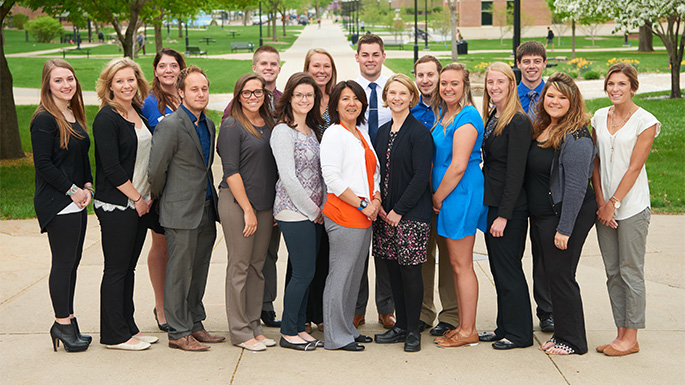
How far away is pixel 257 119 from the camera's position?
5184 mm

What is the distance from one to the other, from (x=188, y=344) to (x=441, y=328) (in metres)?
1.96

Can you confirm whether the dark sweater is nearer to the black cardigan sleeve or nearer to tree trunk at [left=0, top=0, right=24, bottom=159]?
the black cardigan sleeve

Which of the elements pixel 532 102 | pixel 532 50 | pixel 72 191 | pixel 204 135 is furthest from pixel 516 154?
pixel 72 191

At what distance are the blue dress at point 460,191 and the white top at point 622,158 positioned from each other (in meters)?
0.87

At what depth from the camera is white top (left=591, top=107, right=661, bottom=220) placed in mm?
4930

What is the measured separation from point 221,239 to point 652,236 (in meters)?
5.16

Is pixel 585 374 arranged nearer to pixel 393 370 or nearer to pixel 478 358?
pixel 478 358

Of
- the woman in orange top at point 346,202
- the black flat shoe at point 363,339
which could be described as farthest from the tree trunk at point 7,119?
the black flat shoe at point 363,339

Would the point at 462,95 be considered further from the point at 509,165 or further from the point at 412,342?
the point at 412,342

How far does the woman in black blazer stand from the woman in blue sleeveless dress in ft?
0.39

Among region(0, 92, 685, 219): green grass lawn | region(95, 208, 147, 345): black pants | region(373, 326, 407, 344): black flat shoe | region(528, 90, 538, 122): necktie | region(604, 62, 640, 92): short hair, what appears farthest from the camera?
region(0, 92, 685, 219): green grass lawn

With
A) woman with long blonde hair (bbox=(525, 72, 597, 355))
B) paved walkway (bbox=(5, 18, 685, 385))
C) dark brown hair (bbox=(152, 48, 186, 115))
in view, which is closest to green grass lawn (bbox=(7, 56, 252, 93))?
dark brown hair (bbox=(152, 48, 186, 115))

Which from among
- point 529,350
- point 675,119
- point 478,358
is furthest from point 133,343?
point 675,119

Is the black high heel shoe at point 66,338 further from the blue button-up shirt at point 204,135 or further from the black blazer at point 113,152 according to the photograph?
the blue button-up shirt at point 204,135
